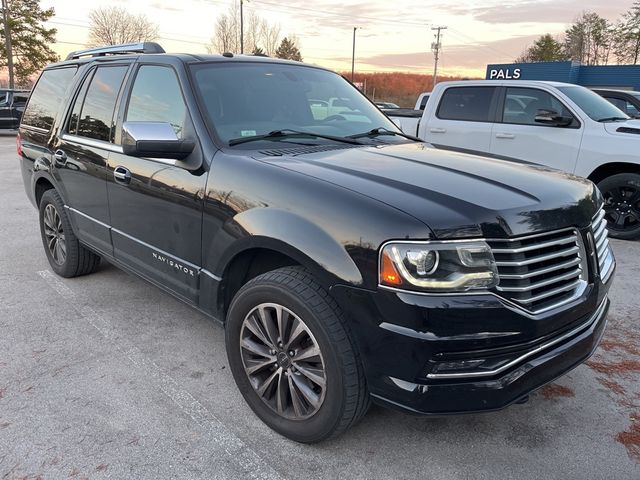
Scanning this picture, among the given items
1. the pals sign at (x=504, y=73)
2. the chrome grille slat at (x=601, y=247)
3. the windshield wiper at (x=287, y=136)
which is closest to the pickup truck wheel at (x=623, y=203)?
the chrome grille slat at (x=601, y=247)

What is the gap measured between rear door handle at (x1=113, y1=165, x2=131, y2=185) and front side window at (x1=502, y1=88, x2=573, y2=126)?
5.47 meters

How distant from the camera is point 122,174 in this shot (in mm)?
3463

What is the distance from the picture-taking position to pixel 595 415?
2865 mm

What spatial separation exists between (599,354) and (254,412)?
244cm

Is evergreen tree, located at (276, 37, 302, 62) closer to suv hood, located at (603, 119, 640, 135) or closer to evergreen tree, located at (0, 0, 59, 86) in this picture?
evergreen tree, located at (0, 0, 59, 86)

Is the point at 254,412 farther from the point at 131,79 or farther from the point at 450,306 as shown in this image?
the point at 131,79

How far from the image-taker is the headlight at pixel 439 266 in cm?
202

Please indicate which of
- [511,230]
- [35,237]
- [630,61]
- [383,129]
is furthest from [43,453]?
[630,61]

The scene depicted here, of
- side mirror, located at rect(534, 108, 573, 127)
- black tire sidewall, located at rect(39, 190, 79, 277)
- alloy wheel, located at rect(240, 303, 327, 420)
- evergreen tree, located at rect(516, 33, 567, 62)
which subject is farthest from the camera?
evergreen tree, located at rect(516, 33, 567, 62)

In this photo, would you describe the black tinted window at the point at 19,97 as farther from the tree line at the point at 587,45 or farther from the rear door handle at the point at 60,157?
the tree line at the point at 587,45

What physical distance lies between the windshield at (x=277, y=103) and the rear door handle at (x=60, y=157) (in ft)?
5.80

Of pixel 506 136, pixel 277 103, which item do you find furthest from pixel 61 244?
pixel 506 136

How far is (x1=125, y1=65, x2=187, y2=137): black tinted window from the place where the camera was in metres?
3.13

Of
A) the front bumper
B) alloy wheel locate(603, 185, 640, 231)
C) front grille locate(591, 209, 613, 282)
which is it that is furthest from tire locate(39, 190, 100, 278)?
alloy wheel locate(603, 185, 640, 231)
